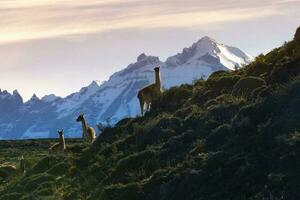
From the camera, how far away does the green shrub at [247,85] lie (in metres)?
21.7

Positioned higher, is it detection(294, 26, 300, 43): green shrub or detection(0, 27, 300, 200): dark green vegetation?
detection(294, 26, 300, 43): green shrub

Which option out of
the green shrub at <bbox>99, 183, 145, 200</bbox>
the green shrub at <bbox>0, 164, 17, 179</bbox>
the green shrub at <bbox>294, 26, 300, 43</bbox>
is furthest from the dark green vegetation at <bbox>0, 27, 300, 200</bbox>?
the green shrub at <bbox>0, 164, 17, 179</bbox>

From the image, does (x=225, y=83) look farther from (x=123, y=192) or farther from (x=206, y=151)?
(x=123, y=192)

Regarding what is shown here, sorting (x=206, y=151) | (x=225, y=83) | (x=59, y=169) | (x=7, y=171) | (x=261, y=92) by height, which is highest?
(x=225, y=83)

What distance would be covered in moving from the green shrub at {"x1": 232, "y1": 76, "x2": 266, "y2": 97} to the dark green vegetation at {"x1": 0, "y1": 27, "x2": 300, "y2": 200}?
0.03 meters

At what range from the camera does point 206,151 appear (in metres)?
17.0

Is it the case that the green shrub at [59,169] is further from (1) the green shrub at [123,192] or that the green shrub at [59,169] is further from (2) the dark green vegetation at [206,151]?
(1) the green shrub at [123,192]

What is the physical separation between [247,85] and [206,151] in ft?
18.9

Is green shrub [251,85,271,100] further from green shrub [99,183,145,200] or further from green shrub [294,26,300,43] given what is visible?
green shrub [294,26,300,43]

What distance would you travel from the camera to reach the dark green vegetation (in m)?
14.0

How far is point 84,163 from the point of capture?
25.6 m

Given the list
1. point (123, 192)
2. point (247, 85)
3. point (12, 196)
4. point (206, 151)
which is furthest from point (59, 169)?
point (206, 151)

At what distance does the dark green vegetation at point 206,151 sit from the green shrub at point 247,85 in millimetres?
34

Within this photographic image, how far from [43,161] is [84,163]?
5197 mm
